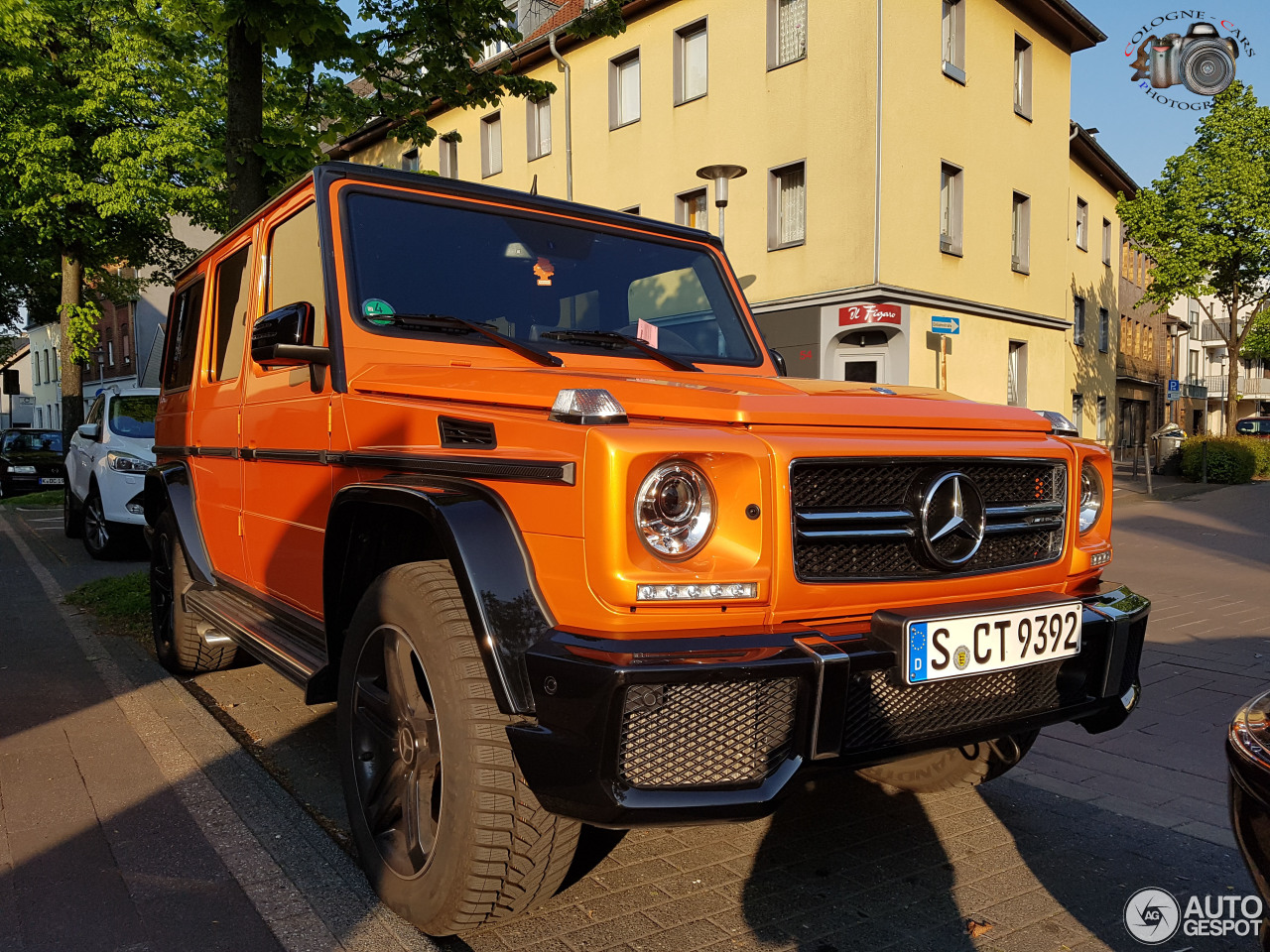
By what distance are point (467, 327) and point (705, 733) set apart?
1755 millimetres

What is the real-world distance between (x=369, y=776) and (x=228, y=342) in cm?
238

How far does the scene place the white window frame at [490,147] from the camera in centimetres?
2400

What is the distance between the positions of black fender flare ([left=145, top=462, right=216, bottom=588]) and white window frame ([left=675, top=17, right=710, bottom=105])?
646 inches

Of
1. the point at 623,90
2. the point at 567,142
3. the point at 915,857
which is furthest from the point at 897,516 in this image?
the point at 567,142

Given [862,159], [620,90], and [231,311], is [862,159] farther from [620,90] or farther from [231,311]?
[231,311]

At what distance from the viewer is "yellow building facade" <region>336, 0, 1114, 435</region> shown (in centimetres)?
1708

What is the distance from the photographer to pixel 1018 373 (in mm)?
21062

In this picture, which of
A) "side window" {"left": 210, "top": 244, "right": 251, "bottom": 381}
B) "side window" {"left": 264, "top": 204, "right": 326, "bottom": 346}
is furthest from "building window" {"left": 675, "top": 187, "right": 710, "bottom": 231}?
"side window" {"left": 264, "top": 204, "right": 326, "bottom": 346}

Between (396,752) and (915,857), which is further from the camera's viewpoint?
(915,857)

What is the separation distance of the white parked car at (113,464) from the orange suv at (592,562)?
6917 millimetres

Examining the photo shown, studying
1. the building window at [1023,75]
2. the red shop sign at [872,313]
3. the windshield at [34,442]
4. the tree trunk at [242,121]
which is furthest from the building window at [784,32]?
the windshield at [34,442]

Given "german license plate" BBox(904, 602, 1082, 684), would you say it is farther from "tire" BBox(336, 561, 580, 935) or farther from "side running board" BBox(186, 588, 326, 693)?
"side running board" BBox(186, 588, 326, 693)

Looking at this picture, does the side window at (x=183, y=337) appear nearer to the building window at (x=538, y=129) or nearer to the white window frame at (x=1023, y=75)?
the building window at (x=538, y=129)

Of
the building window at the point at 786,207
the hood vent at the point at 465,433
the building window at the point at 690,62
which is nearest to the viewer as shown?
the hood vent at the point at 465,433
